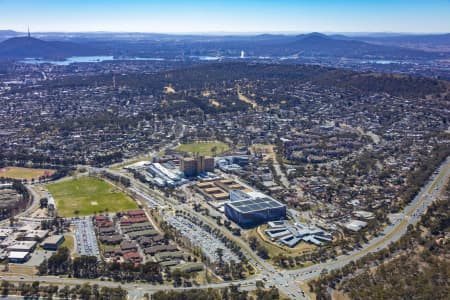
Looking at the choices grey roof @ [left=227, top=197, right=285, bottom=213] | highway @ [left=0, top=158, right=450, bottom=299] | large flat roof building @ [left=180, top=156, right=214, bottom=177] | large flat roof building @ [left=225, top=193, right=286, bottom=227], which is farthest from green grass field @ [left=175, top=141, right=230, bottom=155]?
large flat roof building @ [left=225, top=193, right=286, bottom=227]

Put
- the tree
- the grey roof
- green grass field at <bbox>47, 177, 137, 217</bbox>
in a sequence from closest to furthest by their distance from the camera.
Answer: the tree
the grey roof
green grass field at <bbox>47, 177, 137, 217</bbox>

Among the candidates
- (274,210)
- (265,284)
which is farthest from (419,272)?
(274,210)

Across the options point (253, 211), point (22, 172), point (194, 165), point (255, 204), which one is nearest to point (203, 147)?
point (194, 165)

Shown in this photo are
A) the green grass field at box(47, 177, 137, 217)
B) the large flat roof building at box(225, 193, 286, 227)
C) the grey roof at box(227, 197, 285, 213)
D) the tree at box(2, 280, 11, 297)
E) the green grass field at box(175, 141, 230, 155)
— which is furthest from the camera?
the green grass field at box(175, 141, 230, 155)

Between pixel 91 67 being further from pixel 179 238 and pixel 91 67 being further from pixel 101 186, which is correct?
pixel 179 238

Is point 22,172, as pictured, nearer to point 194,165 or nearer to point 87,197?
point 87,197

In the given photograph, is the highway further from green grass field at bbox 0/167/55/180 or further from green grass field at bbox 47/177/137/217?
green grass field at bbox 0/167/55/180
